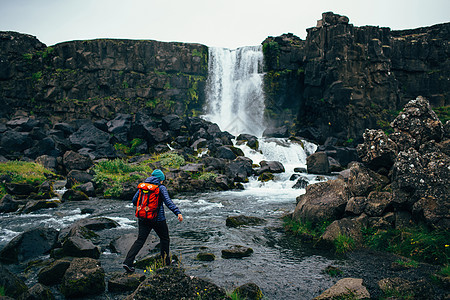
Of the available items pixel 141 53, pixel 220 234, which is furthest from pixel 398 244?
pixel 141 53

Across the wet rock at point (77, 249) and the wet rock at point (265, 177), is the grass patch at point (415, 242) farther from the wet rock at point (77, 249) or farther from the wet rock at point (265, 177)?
the wet rock at point (265, 177)

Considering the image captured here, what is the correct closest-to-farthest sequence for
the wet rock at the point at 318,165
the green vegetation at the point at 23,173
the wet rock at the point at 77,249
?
1. the wet rock at the point at 77,249
2. the green vegetation at the point at 23,173
3. the wet rock at the point at 318,165

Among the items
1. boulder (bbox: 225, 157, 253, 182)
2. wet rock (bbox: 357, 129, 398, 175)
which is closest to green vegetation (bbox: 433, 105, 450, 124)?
boulder (bbox: 225, 157, 253, 182)

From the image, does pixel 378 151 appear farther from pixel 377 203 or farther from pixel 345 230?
pixel 345 230

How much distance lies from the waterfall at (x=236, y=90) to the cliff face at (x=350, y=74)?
5.39 ft

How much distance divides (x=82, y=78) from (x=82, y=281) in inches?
1520

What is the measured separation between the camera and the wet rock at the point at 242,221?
37.4ft

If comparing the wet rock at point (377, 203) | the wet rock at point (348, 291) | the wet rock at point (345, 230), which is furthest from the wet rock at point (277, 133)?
the wet rock at point (348, 291)

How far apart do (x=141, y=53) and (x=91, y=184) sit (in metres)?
27.3

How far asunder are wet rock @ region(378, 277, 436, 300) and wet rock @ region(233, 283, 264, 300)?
2241 mm

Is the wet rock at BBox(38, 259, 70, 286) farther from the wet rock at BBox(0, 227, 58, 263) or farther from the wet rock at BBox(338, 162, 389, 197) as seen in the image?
the wet rock at BBox(338, 162, 389, 197)

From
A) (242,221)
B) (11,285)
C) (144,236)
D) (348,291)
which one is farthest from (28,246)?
(348,291)

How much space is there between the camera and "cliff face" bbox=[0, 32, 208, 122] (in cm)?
3888

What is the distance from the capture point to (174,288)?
4.82 meters
